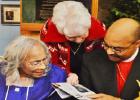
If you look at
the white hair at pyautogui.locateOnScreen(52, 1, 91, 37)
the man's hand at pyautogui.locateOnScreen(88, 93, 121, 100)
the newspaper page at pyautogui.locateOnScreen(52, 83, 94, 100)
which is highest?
the white hair at pyautogui.locateOnScreen(52, 1, 91, 37)

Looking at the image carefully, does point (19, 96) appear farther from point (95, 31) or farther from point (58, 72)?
point (95, 31)

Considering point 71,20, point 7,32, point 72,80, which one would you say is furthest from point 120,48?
point 7,32

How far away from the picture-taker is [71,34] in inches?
104

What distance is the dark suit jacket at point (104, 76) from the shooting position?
2.32m

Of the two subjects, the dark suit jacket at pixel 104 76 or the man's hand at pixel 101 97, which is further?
the dark suit jacket at pixel 104 76

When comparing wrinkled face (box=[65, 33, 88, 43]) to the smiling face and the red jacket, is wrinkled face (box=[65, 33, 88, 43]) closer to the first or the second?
the red jacket

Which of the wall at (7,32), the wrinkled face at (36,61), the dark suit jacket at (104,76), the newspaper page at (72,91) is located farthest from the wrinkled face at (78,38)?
the wall at (7,32)

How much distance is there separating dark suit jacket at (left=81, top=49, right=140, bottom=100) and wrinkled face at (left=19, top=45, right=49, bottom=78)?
28 centimetres

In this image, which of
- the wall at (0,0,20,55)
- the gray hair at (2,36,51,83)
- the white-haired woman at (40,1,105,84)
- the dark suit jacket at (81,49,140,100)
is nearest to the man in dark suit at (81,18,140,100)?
the dark suit jacket at (81,49,140,100)

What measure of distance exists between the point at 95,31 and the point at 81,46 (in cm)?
18

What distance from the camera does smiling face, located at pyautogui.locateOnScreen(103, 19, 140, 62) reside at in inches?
87.5

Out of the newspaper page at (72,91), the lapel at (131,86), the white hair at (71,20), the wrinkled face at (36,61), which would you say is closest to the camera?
the newspaper page at (72,91)

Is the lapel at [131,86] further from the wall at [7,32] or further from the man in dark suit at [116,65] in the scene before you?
the wall at [7,32]

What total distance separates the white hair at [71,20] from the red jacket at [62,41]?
74 millimetres
